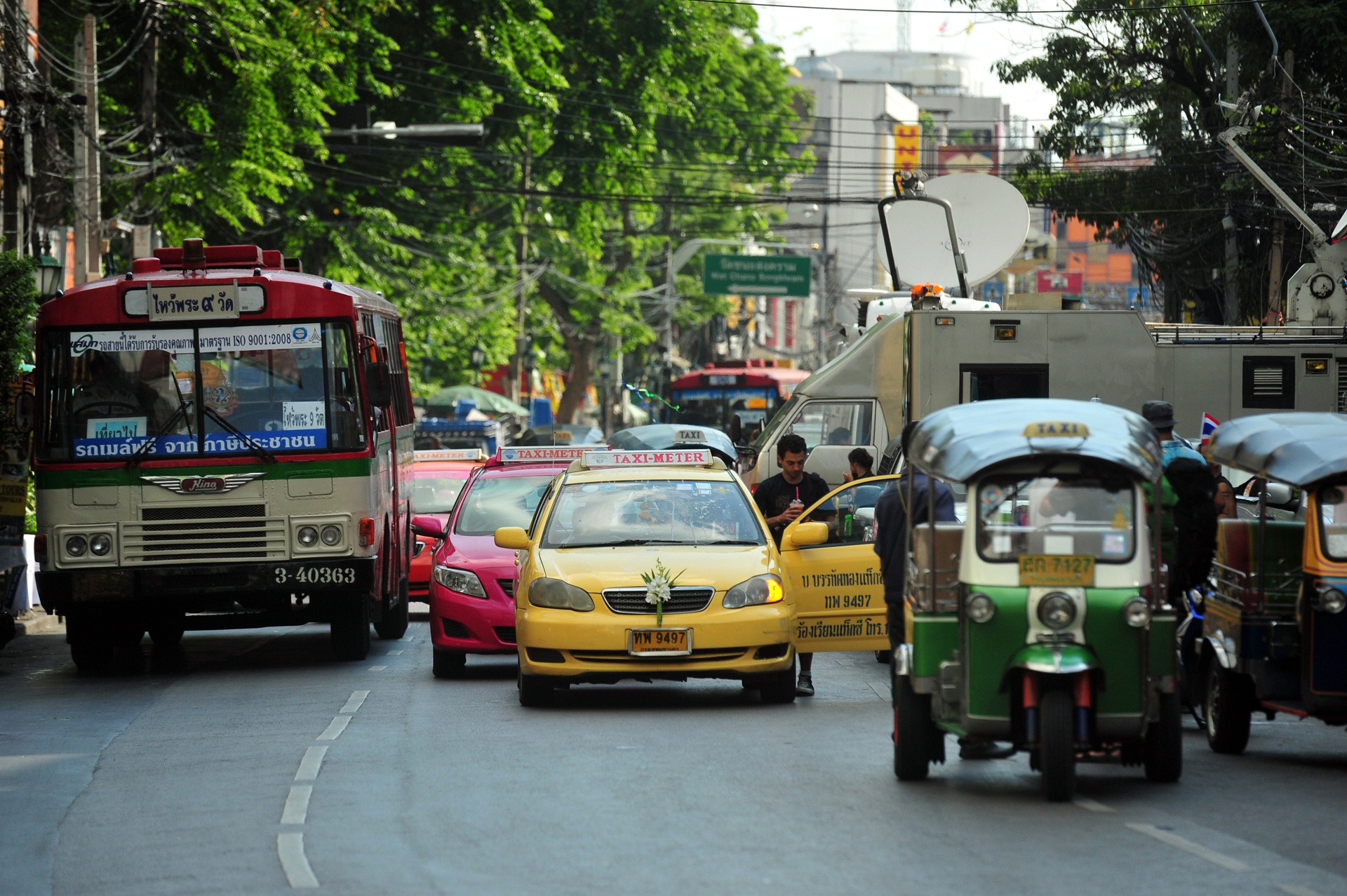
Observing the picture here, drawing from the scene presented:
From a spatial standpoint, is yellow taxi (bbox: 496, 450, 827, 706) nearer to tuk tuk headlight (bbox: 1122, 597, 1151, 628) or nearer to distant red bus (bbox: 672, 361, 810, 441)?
tuk tuk headlight (bbox: 1122, 597, 1151, 628)

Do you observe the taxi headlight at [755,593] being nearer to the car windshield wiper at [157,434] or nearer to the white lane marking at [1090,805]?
the white lane marking at [1090,805]

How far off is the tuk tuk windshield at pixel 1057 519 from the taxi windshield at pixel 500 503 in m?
7.53

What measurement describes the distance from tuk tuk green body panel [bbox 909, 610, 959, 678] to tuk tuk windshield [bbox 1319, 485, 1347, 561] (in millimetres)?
2311

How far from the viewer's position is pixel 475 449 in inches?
934

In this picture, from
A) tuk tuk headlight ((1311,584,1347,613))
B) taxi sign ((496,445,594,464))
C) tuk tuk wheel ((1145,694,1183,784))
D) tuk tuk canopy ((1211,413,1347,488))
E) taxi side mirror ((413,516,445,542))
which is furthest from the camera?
taxi sign ((496,445,594,464))

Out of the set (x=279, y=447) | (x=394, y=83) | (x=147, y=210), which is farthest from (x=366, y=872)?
(x=394, y=83)

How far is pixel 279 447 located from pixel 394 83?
23734 mm

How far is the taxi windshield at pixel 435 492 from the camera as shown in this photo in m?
22.8

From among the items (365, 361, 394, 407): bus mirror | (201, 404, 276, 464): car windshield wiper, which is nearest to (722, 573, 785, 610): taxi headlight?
(365, 361, 394, 407): bus mirror

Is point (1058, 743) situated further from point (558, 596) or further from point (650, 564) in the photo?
point (558, 596)

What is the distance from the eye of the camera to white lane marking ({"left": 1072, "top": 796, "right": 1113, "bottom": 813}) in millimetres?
8547

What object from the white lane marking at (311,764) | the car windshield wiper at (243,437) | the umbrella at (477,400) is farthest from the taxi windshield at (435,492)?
the umbrella at (477,400)

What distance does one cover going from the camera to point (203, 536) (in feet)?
48.7

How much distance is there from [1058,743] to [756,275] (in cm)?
5144
